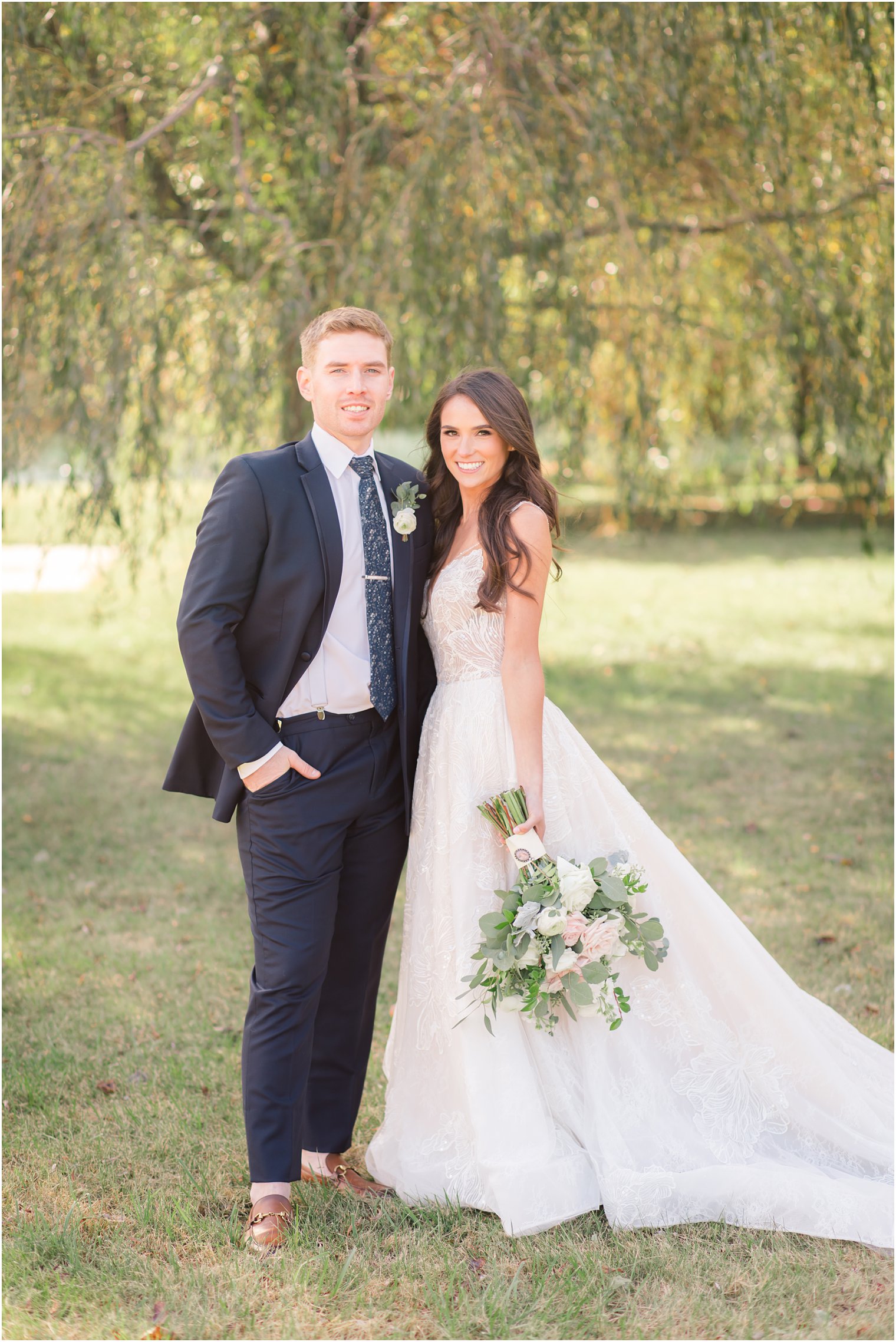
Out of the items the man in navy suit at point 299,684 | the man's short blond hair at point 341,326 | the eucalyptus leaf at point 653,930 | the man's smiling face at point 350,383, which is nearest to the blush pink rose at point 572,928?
the eucalyptus leaf at point 653,930

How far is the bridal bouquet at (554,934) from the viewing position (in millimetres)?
2762

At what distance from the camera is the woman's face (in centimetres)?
296

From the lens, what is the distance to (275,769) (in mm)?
2750

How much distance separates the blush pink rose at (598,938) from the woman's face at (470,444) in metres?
1.14

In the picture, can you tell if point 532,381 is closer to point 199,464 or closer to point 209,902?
point 199,464

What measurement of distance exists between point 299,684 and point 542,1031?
1.06 meters

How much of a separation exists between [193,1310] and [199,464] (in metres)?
4.46

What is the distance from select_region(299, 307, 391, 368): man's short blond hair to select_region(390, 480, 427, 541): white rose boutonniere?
33 centimetres

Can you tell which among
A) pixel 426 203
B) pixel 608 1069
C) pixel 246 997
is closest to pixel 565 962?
pixel 608 1069

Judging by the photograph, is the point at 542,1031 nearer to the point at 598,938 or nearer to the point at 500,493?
the point at 598,938

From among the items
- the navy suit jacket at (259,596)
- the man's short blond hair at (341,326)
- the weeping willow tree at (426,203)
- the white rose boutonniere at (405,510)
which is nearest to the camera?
the navy suit jacket at (259,596)

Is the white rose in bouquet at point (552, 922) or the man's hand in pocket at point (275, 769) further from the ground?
the man's hand in pocket at point (275, 769)

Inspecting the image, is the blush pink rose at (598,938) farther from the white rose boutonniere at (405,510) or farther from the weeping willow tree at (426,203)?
the weeping willow tree at (426,203)

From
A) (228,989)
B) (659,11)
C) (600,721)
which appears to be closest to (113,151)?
(659,11)
